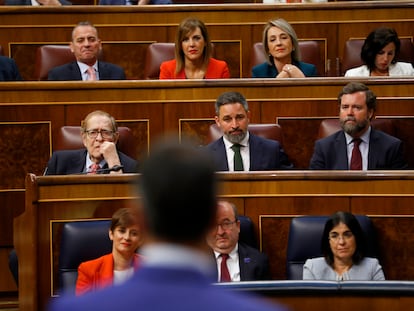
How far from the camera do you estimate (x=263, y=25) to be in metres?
4.46

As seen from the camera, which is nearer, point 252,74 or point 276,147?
point 276,147

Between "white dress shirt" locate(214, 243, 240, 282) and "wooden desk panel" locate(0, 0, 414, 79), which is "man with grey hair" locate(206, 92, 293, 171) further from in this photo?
"wooden desk panel" locate(0, 0, 414, 79)

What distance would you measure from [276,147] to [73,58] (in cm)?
125

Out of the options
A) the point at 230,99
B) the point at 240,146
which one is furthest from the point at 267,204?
the point at 230,99

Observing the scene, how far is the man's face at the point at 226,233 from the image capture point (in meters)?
2.82

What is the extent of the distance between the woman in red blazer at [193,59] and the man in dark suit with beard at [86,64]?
235 mm

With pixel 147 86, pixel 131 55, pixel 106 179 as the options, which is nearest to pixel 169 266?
pixel 106 179

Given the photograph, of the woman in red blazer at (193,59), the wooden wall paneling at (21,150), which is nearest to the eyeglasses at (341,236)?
the wooden wall paneling at (21,150)

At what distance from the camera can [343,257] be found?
9.14 ft

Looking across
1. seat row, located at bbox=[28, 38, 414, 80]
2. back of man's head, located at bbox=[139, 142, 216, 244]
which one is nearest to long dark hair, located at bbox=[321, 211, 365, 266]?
seat row, located at bbox=[28, 38, 414, 80]

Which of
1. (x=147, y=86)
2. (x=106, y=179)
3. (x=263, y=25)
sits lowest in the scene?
(x=106, y=179)

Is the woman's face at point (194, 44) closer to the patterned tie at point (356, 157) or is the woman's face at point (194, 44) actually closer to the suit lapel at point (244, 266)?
the patterned tie at point (356, 157)

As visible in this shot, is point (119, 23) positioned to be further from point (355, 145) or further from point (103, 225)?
point (103, 225)

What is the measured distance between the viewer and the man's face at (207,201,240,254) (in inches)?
111
